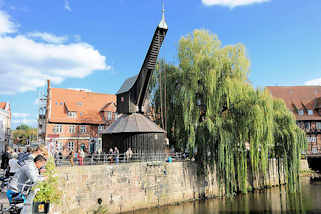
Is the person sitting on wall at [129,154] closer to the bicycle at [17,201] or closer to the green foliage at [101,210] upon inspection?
the green foliage at [101,210]

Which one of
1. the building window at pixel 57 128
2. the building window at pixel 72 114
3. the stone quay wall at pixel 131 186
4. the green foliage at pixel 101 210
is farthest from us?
the building window at pixel 72 114

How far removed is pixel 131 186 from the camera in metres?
16.3

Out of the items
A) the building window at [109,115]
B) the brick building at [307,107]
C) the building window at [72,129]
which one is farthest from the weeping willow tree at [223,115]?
the brick building at [307,107]

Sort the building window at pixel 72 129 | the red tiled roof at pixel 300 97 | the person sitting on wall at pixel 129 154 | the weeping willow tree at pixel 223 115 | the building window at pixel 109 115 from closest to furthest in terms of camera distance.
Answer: the person sitting on wall at pixel 129 154 → the weeping willow tree at pixel 223 115 → the building window at pixel 72 129 → the building window at pixel 109 115 → the red tiled roof at pixel 300 97

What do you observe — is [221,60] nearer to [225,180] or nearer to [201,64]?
[201,64]

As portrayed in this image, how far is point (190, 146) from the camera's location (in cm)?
1938

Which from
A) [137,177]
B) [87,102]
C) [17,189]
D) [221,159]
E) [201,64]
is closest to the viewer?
[17,189]

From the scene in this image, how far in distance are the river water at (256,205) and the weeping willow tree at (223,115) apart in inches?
39.4

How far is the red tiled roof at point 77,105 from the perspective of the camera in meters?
29.0

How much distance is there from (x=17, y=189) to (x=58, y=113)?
25822 mm

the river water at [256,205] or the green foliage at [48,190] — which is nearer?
the green foliage at [48,190]

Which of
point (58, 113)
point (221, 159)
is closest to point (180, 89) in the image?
point (221, 159)

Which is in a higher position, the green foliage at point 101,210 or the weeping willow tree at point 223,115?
the weeping willow tree at point 223,115

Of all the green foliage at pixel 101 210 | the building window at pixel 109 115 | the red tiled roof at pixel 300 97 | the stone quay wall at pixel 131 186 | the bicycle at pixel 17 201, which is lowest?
the green foliage at pixel 101 210
